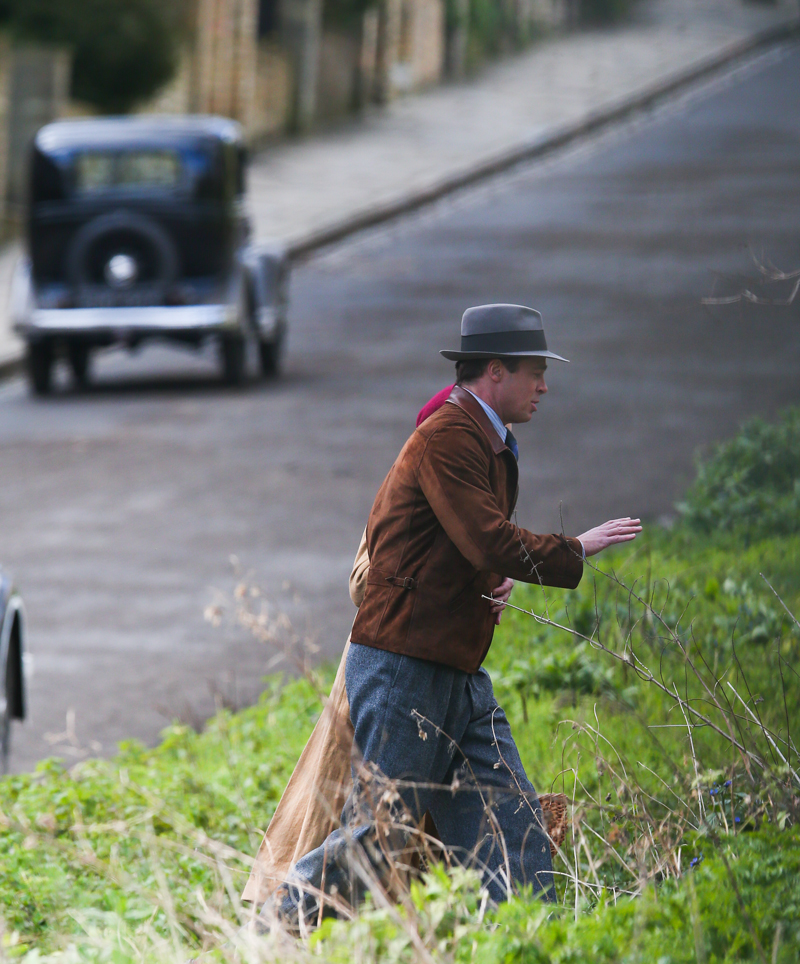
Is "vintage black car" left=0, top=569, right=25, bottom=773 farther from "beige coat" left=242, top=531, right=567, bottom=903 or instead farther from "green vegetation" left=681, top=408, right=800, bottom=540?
"green vegetation" left=681, top=408, right=800, bottom=540

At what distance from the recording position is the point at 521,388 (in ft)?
13.1

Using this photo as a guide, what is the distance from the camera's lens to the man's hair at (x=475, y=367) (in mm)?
3982

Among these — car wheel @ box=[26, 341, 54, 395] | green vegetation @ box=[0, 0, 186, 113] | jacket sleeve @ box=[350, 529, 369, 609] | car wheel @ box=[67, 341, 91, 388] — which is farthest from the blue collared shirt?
green vegetation @ box=[0, 0, 186, 113]

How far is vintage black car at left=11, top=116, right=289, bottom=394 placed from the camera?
1405cm

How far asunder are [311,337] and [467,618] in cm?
1346

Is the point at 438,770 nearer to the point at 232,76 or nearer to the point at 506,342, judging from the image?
the point at 506,342

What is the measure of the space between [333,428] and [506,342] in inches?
347

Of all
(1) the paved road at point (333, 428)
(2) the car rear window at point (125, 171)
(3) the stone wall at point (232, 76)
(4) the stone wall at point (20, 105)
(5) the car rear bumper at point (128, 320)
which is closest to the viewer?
(1) the paved road at point (333, 428)

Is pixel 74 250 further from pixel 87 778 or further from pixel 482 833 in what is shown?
pixel 482 833

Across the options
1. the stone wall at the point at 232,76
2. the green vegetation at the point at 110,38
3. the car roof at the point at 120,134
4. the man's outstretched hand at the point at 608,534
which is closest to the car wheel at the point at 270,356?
the car roof at the point at 120,134

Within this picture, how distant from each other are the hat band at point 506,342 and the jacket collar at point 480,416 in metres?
0.14

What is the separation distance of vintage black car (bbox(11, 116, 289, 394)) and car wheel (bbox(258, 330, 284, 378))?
407mm

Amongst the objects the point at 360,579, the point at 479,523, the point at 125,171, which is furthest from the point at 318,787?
the point at 125,171

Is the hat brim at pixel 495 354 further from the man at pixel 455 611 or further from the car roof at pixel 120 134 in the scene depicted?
the car roof at pixel 120 134
